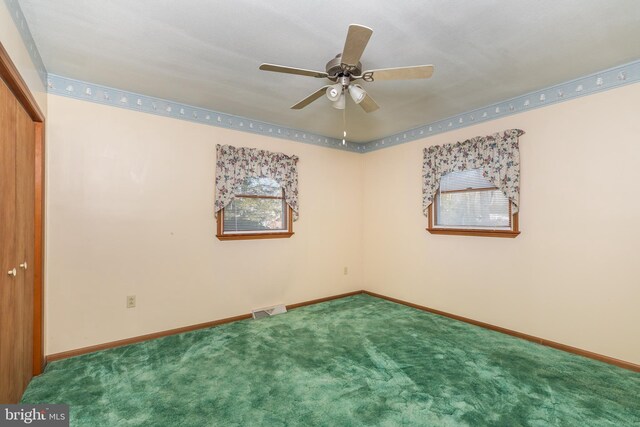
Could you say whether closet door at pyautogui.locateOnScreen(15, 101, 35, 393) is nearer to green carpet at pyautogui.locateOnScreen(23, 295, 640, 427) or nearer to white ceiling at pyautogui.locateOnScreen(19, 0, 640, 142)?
green carpet at pyautogui.locateOnScreen(23, 295, 640, 427)

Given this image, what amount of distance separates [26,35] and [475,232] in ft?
14.2

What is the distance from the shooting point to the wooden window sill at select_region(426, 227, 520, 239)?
3218 mm

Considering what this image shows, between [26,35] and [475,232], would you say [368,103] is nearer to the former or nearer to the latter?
[475,232]

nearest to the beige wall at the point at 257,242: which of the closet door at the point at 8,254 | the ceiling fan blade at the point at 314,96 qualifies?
the closet door at the point at 8,254

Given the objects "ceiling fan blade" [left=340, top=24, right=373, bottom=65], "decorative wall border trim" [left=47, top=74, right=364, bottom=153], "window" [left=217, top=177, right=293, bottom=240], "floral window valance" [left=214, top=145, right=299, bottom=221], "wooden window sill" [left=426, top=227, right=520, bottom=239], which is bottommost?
"wooden window sill" [left=426, top=227, right=520, bottom=239]

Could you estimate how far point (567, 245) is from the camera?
283cm

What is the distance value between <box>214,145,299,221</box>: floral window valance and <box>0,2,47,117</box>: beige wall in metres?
1.59

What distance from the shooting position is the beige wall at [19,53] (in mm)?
1595

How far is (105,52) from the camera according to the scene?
229 cm

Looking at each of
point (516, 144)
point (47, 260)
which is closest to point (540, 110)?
point (516, 144)

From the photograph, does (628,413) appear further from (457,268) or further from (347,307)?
(347,307)

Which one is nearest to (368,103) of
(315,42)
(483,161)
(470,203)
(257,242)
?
(315,42)

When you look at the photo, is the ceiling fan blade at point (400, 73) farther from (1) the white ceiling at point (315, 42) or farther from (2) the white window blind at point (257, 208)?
(2) the white window blind at point (257, 208)

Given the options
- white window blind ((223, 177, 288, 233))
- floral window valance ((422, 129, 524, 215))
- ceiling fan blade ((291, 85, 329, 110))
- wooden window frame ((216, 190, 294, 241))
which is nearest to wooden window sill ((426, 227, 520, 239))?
floral window valance ((422, 129, 524, 215))
